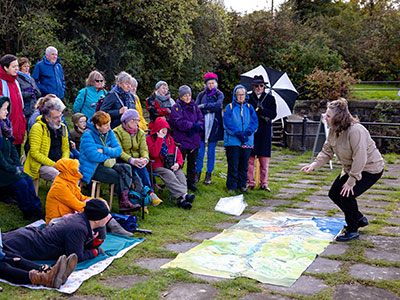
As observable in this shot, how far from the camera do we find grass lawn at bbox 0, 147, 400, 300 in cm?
419

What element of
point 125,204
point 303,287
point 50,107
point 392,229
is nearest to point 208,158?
point 125,204

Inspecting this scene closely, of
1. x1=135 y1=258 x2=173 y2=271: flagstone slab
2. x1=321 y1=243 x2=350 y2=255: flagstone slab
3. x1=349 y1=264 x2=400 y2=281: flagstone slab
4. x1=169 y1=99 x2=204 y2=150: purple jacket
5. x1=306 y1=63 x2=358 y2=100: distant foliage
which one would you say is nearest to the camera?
x1=349 y1=264 x2=400 y2=281: flagstone slab

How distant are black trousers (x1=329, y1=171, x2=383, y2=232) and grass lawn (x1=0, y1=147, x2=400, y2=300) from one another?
0.27m

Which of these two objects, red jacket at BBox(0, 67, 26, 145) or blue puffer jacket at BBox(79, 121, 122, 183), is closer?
blue puffer jacket at BBox(79, 121, 122, 183)

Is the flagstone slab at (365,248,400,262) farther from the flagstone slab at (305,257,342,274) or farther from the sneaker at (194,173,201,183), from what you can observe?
the sneaker at (194,173,201,183)

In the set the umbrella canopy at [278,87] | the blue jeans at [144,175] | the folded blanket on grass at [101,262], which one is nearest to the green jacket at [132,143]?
the blue jeans at [144,175]

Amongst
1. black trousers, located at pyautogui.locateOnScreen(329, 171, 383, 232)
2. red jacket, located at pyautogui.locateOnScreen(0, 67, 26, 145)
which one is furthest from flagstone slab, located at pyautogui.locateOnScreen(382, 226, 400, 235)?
red jacket, located at pyautogui.locateOnScreen(0, 67, 26, 145)

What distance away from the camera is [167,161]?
7.64 m

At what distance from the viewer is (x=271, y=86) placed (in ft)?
32.3

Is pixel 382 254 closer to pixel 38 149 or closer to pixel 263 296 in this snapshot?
pixel 263 296

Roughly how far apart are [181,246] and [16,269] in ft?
6.46

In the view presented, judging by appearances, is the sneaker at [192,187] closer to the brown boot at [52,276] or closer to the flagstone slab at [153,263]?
the flagstone slab at [153,263]

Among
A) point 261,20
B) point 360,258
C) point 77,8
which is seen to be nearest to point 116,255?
point 360,258

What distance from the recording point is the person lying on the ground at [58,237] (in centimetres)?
471
